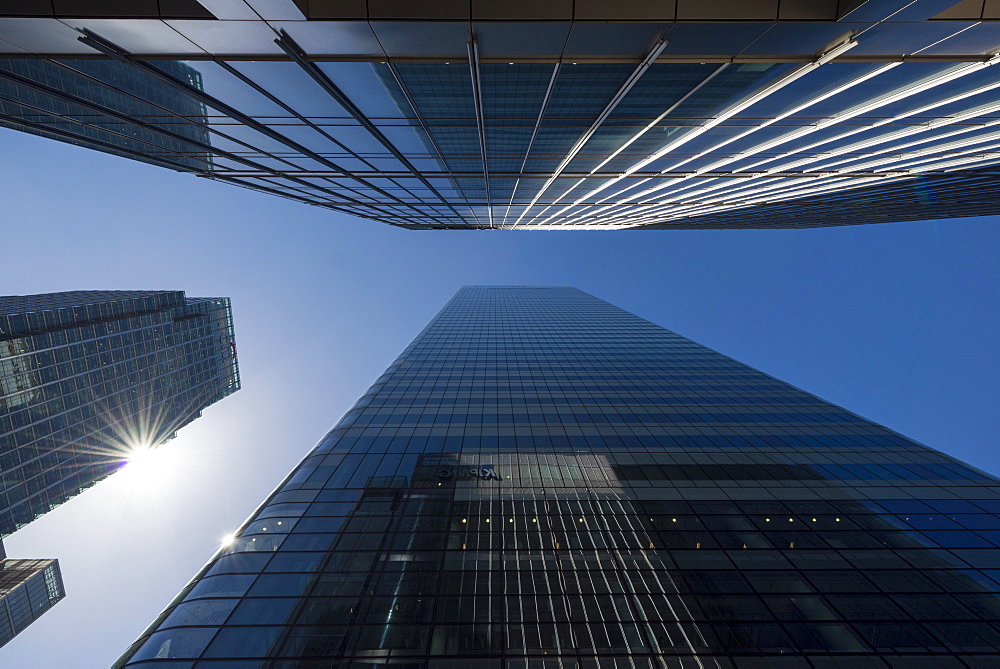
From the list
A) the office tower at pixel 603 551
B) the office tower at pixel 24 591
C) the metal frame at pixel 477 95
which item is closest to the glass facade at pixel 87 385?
the office tower at pixel 24 591

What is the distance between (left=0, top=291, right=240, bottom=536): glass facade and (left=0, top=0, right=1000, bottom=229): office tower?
8256 centimetres

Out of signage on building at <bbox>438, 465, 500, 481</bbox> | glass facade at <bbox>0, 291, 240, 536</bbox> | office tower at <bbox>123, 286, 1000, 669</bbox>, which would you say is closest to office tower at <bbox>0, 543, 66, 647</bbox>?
glass facade at <bbox>0, 291, 240, 536</bbox>

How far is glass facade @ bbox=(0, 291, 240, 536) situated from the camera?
66688 mm

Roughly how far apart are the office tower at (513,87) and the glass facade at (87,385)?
271ft

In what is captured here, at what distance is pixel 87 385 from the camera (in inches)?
3162

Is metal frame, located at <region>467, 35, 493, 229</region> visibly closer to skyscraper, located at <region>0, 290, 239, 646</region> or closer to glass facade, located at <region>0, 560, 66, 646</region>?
skyscraper, located at <region>0, 290, 239, 646</region>

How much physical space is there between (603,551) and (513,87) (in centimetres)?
2094

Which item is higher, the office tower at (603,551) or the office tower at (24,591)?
the office tower at (603,551)

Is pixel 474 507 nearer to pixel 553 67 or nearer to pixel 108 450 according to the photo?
pixel 553 67

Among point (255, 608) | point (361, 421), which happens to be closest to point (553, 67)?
point (255, 608)

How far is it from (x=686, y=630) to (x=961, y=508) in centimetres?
2140

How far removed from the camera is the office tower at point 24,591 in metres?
75.0

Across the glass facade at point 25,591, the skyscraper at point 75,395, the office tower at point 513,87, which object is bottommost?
the glass facade at point 25,591

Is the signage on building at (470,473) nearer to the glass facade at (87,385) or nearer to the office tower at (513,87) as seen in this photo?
the office tower at (513,87)
